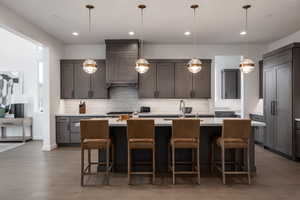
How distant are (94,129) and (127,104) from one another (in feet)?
10.7

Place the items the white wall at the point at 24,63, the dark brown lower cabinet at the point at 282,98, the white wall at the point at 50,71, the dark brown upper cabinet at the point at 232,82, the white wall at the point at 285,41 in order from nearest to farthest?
the dark brown lower cabinet at the point at 282,98 → the white wall at the point at 50,71 → the white wall at the point at 285,41 → the white wall at the point at 24,63 → the dark brown upper cabinet at the point at 232,82

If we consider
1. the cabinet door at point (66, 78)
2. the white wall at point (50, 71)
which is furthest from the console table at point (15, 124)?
the cabinet door at point (66, 78)

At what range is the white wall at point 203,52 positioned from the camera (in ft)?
21.6

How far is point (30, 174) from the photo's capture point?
12.6ft

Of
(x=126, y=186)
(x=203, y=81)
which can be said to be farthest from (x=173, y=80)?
(x=126, y=186)

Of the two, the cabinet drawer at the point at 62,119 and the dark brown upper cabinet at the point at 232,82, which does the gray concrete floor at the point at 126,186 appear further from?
the dark brown upper cabinet at the point at 232,82

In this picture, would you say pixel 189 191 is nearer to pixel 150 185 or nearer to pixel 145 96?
pixel 150 185

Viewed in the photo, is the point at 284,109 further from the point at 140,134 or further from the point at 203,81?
the point at 140,134

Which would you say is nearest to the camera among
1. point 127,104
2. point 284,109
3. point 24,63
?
point 284,109

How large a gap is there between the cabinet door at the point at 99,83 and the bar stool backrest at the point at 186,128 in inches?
140

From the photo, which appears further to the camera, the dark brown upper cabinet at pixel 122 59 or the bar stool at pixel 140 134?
the dark brown upper cabinet at pixel 122 59

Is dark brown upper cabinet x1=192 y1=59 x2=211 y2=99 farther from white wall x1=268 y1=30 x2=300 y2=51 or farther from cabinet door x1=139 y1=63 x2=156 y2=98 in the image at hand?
white wall x1=268 y1=30 x2=300 y2=51

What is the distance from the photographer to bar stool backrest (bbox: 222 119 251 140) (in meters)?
Answer: 3.24

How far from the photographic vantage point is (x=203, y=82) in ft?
20.5
